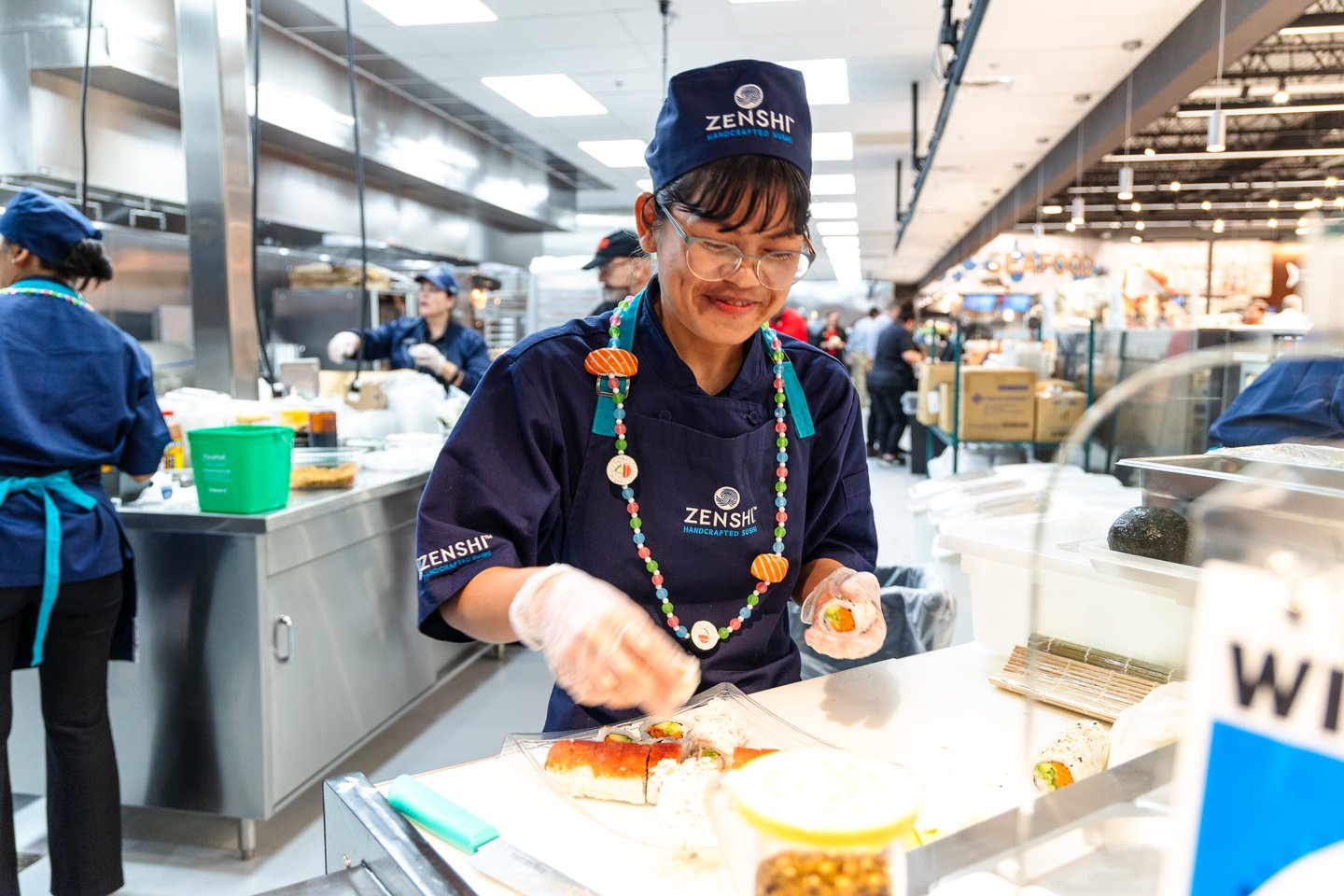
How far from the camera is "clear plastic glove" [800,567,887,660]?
129 centimetres

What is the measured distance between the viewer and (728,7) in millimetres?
5887

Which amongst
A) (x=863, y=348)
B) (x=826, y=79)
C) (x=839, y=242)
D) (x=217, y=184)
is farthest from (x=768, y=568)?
(x=839, y=242)

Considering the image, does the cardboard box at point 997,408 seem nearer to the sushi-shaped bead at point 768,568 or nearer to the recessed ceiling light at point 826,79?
the recessed ceiling light at point 826,79

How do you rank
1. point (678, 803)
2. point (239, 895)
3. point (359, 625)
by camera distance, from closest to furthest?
point (678, 803) < point (239, 895) < point (359, 625)

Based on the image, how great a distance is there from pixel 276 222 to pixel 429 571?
6.99 m

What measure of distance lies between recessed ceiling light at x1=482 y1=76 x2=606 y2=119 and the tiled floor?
17.1 feet

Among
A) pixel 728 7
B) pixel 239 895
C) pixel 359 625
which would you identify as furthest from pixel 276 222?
pixel 239 895

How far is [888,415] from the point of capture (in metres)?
10.5

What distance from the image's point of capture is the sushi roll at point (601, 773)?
3.33 feet

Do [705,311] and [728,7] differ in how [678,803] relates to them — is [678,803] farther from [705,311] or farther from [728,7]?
[728,7]

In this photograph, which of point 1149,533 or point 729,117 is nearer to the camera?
point 1149,533

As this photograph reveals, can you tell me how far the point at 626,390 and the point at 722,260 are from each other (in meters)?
0.25

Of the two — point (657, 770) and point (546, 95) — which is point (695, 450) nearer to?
point (657, 770)

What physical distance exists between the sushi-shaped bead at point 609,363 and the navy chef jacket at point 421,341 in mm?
3860
